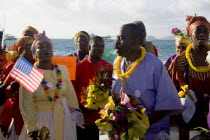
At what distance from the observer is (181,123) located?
3689 millimetres

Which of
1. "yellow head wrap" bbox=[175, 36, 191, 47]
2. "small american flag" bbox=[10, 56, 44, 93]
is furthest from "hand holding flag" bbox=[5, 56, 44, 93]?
"yellow head wrap" bbox=[175, 36, 191, 47]

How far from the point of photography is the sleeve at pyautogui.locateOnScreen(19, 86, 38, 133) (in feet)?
13.5

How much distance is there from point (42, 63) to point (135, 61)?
1.69 m

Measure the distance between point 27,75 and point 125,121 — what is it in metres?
1.72

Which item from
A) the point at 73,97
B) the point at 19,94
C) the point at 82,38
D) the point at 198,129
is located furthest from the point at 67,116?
the point at 82,38

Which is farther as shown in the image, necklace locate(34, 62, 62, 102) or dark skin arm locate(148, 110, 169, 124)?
necklace locate(34, 62, 62, 102)

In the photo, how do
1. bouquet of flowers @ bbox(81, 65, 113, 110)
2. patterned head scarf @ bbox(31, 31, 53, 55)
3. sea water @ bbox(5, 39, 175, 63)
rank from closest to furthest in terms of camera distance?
bouquet of flowers @ bbox(81, 65, 113, 110) → patterned head scarf @ bbox(31, 31, 53, 55) → sea water @ bbox(5, 39, 175, 63)

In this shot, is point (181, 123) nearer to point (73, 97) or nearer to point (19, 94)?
point (73, 97)

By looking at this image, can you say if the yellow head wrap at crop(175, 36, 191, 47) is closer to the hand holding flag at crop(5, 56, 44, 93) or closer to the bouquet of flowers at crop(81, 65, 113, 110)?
the bouquet of flowers at crop(81, 65, 113, 110)

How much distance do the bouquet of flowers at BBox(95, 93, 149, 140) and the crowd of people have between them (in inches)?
9.7

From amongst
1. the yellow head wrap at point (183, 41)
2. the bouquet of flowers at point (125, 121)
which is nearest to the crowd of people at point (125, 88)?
the bouquet of flowers at point (125, 121)

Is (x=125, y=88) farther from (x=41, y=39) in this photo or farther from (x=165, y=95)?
(x=41, y=39)

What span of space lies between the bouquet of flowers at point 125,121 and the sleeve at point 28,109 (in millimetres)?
1544

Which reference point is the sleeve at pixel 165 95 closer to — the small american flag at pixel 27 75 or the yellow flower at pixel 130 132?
the yellow flower at pixel 130 132
